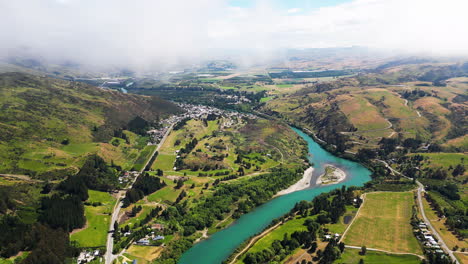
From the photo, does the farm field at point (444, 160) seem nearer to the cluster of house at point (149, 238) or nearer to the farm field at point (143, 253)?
the cluster of house at point (149, 238)

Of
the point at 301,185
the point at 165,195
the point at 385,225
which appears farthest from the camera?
the point at 301,185

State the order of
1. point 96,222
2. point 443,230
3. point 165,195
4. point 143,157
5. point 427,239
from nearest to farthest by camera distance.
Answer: point 427,239, point 443,230, point 96,222, point 165,195, point 143,157

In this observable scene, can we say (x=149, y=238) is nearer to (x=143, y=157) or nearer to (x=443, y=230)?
(x=143, y=157)

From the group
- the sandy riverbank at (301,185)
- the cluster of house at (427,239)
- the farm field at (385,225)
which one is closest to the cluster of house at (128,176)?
the sandy riverbank at (301,185)

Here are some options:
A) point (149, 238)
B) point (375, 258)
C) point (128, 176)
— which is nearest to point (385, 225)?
point (375, 258)

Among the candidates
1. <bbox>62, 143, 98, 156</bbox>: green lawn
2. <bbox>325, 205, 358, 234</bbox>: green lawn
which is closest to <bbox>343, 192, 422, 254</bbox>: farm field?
<bbox>325, 205, 358, 234</bbox>: green lawn

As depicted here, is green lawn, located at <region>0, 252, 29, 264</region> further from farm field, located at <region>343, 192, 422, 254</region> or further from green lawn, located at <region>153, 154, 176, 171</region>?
farm field, located at <region>343, 192, 422, 254</region>

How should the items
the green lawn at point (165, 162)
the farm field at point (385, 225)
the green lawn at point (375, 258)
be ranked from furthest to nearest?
the green lawn at point (165, 162) → the farm field at point (385, 225) → the green lawn at point (375, 258)
